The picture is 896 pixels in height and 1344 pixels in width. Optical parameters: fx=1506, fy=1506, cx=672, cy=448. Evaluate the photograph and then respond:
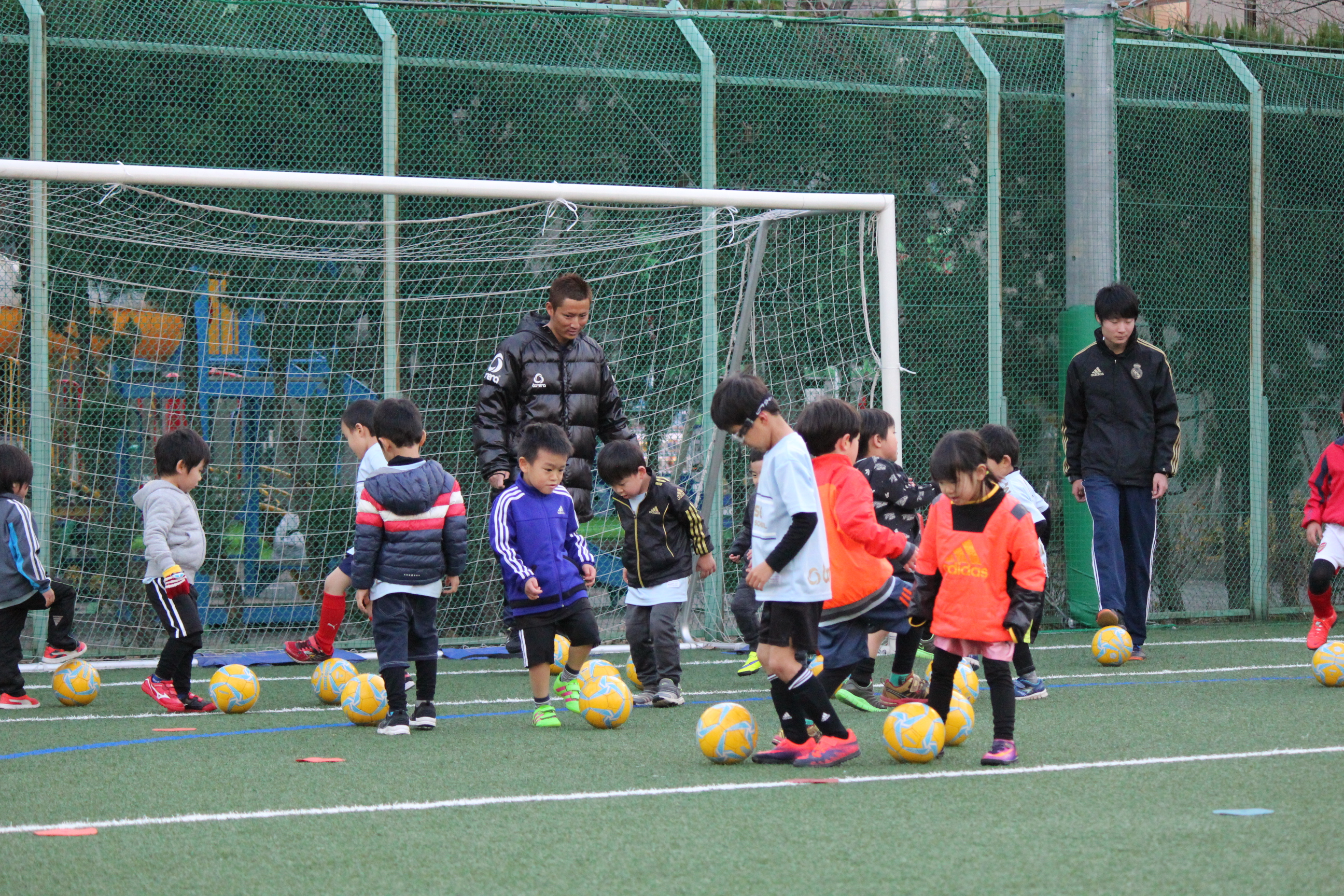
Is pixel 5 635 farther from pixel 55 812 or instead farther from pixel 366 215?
pixel 366 215

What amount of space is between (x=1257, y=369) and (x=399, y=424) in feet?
26.4

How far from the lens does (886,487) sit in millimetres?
7703

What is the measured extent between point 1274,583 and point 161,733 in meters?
8.94

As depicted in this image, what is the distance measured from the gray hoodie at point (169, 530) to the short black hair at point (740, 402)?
333 centimetres

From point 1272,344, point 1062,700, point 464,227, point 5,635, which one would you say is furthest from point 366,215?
point 1272,344

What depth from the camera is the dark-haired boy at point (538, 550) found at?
22.4 feet

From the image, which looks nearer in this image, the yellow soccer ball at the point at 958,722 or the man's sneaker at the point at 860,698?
the yellow soccer ball at the point at 958,722

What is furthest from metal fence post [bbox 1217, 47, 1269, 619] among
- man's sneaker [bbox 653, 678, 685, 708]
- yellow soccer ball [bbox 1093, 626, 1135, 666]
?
man's sneaker [bbox 653, 678, 685, 708]

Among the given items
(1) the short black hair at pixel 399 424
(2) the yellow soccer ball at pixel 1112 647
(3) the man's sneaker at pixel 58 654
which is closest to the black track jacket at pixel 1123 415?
(2) the yellow soccer ball at pixel 1112 647

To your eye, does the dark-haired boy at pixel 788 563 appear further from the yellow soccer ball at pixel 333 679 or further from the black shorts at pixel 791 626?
the yellow soccer ball at pixel 333 679

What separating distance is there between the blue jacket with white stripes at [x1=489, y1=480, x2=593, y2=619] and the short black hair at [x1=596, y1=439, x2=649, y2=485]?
0.58 meters

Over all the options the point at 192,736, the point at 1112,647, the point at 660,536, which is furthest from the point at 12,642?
the point at 1112,647

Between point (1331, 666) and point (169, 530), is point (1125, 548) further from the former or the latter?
point (169, 530)

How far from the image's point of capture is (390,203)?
34.4 ft
